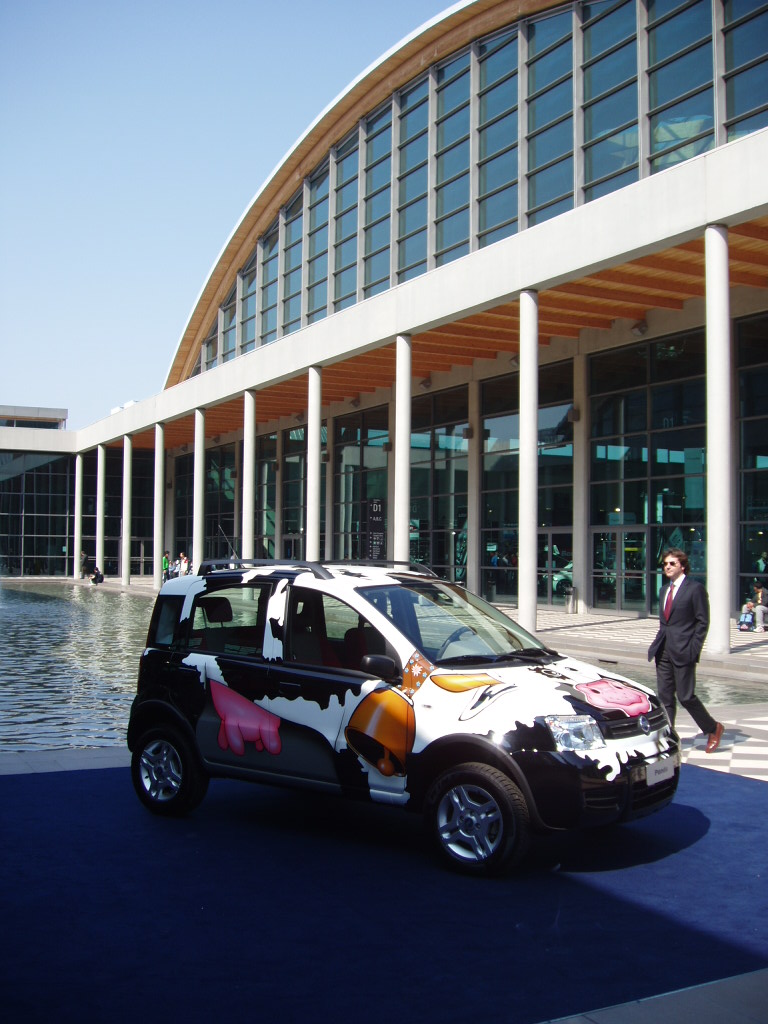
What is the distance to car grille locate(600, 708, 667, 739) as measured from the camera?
18.4ft

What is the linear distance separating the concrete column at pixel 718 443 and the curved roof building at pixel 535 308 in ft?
0.13

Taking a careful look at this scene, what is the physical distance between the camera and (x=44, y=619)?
2638cm

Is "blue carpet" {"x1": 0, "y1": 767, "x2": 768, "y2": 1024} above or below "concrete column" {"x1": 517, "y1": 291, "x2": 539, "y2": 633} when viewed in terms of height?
below

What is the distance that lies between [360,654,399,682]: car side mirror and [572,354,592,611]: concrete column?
22.5 meters

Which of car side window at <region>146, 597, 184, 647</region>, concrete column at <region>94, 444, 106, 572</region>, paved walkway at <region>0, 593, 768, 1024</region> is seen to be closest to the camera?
paved walkway at <region>0, 593, 768, 1024</region>

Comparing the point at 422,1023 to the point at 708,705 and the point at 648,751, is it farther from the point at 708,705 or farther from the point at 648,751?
the point at 708,705

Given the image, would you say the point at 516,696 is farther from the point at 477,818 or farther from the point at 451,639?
the point at 451,639

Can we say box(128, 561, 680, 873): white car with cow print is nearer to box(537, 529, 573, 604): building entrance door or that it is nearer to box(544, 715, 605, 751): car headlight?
box(544, 715, 605, 751): car headlight

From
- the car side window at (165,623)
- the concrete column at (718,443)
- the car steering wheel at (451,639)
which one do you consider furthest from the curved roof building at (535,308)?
the car side window at (165,623)

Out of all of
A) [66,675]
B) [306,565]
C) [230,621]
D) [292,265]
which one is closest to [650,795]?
[306,565]

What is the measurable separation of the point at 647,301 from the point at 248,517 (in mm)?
15742

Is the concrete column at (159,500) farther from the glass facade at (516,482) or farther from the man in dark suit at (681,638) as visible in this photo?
the man in dark suit at (681,638)

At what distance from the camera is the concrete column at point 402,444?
25.0m

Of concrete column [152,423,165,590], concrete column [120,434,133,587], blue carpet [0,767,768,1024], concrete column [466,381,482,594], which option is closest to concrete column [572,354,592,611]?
concrete column [466,381,482,594]
